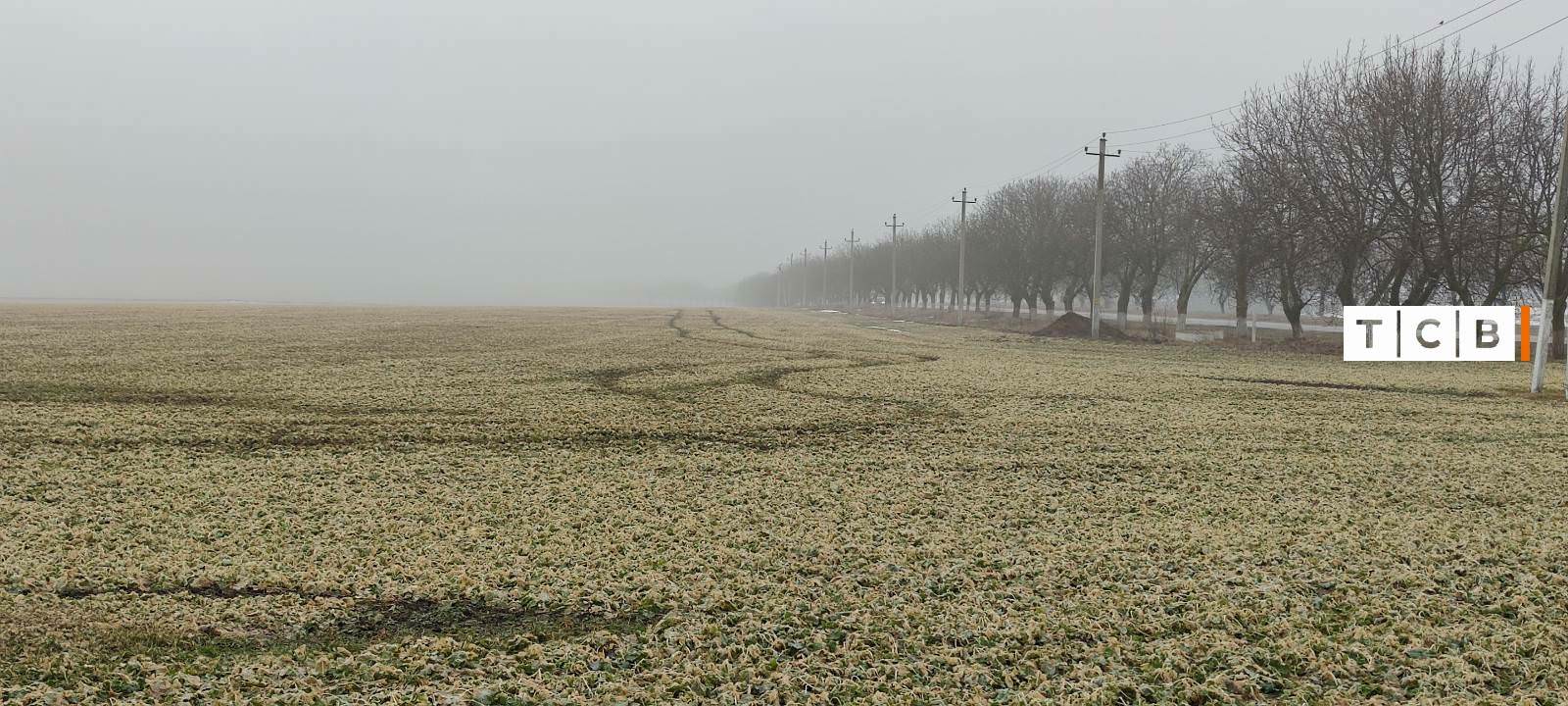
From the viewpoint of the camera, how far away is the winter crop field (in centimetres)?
322

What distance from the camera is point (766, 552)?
462 cm

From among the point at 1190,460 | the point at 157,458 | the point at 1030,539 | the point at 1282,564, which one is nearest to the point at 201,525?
the point at 157,458

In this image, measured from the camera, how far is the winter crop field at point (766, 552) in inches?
127

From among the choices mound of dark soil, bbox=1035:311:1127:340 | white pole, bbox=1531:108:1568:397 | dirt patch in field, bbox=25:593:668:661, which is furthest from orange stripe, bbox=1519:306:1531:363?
dirt patch in field, bbox=25:593:668:661

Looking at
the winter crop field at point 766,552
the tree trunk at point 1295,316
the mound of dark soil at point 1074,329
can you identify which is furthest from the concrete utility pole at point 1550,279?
the tree trunk at point 1295,316

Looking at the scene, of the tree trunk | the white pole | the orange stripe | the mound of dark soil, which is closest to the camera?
the white pole

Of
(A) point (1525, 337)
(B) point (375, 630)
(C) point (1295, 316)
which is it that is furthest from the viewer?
(C) point (1295, 316)

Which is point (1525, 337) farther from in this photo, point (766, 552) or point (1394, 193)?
point (766, 552)

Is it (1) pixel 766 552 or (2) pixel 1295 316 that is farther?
(2) pixel 1295 316

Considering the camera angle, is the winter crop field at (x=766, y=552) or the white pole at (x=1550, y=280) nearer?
the winter crop field at (x=766, y=552)

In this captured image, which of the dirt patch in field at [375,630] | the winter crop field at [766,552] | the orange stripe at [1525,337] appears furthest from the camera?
the orange stripe at [1525,337]

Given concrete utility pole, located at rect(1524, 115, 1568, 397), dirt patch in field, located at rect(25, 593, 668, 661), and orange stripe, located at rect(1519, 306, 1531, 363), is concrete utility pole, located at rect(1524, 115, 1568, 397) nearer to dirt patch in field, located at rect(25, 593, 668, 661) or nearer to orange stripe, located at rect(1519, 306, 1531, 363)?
orange stripe, located at rect(1519, 306, 1531, 363)

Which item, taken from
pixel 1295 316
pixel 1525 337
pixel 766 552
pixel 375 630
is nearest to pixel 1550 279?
pixel 1525 337

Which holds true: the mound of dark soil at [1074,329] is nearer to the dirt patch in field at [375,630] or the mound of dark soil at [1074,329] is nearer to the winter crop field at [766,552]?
the winter crop field at [766,552]
